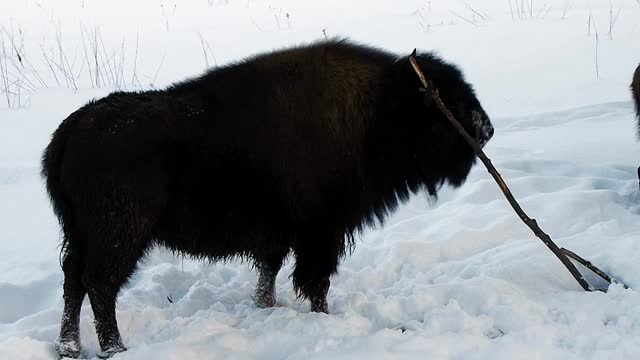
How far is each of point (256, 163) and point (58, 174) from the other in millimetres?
877

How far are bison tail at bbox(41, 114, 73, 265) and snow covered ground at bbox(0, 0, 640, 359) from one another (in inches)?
22.9

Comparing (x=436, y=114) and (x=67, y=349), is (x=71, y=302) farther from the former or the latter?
(x=436, y=114)

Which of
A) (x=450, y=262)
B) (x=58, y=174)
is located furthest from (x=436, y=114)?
(x=58, y=174)

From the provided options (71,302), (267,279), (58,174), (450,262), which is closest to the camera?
(58,174)

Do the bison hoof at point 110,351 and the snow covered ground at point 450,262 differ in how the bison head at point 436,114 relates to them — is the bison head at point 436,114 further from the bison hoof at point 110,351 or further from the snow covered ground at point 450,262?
the bison hoof at point 110,351

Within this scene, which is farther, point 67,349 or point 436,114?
point 436,114

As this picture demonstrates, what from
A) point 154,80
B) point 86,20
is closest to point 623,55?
point 154,80

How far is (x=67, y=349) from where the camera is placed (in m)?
3.12

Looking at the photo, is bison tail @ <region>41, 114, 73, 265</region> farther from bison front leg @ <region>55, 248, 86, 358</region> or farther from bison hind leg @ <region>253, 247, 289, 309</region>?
bison hind leg @ <region>253, 247, 289, 309</region>

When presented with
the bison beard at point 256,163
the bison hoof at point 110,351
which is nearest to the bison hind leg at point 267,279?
the bison beard at point 256,163

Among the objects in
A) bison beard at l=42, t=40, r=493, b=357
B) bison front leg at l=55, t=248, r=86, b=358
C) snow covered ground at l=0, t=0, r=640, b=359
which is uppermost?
bison beard at l=42, t=40, r=493, b=357

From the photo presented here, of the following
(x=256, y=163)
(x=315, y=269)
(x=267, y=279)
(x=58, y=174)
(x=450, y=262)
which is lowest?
(x=450, y=262)

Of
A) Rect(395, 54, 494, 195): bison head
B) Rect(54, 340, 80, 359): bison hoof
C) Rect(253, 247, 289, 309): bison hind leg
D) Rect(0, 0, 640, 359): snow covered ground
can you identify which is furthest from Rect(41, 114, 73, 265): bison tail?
Rect(395, 54, 494, 195): bison head

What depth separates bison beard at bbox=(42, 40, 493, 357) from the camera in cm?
300
